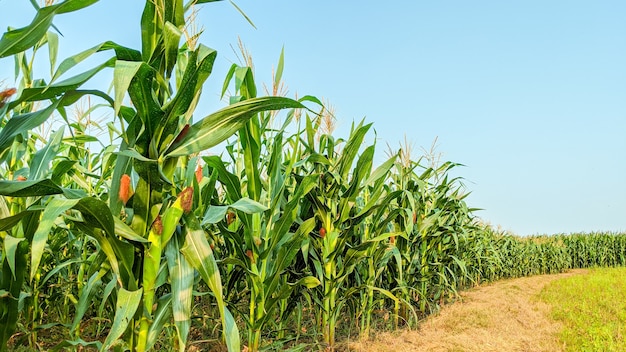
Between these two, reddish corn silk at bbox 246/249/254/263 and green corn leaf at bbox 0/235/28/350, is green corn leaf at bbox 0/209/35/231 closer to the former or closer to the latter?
green corn leaf at bbox 0/235/28/350

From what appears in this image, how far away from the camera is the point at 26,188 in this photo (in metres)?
1.36

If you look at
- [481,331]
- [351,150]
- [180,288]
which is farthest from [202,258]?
[481,331]

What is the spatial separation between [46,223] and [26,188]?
0.61ft

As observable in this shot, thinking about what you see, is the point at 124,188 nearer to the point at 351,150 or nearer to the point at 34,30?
the point at 34,30

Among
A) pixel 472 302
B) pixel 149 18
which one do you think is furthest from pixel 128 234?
pixel 472 302

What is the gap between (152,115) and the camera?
1.45m

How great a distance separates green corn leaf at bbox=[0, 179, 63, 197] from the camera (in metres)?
1.36

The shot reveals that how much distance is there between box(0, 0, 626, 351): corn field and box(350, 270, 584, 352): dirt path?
0.25 meters

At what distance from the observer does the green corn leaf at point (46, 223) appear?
1267 mm

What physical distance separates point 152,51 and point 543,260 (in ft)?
45.8

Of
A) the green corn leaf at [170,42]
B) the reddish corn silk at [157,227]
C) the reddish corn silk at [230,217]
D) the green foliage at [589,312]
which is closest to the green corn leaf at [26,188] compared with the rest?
the reddish corn silk at [157,227]

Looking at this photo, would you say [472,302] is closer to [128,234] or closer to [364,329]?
A: [364,329]

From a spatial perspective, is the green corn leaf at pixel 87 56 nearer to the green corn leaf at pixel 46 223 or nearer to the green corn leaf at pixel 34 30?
the green corn leaf at pixel 34 30

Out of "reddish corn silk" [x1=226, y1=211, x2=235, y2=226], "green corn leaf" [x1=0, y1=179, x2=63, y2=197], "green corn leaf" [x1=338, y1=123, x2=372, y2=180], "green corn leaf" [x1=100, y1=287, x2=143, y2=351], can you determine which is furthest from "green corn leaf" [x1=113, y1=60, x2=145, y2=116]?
"green corn leaf" [x1=338, y1=123, x2=372, y2=180]
